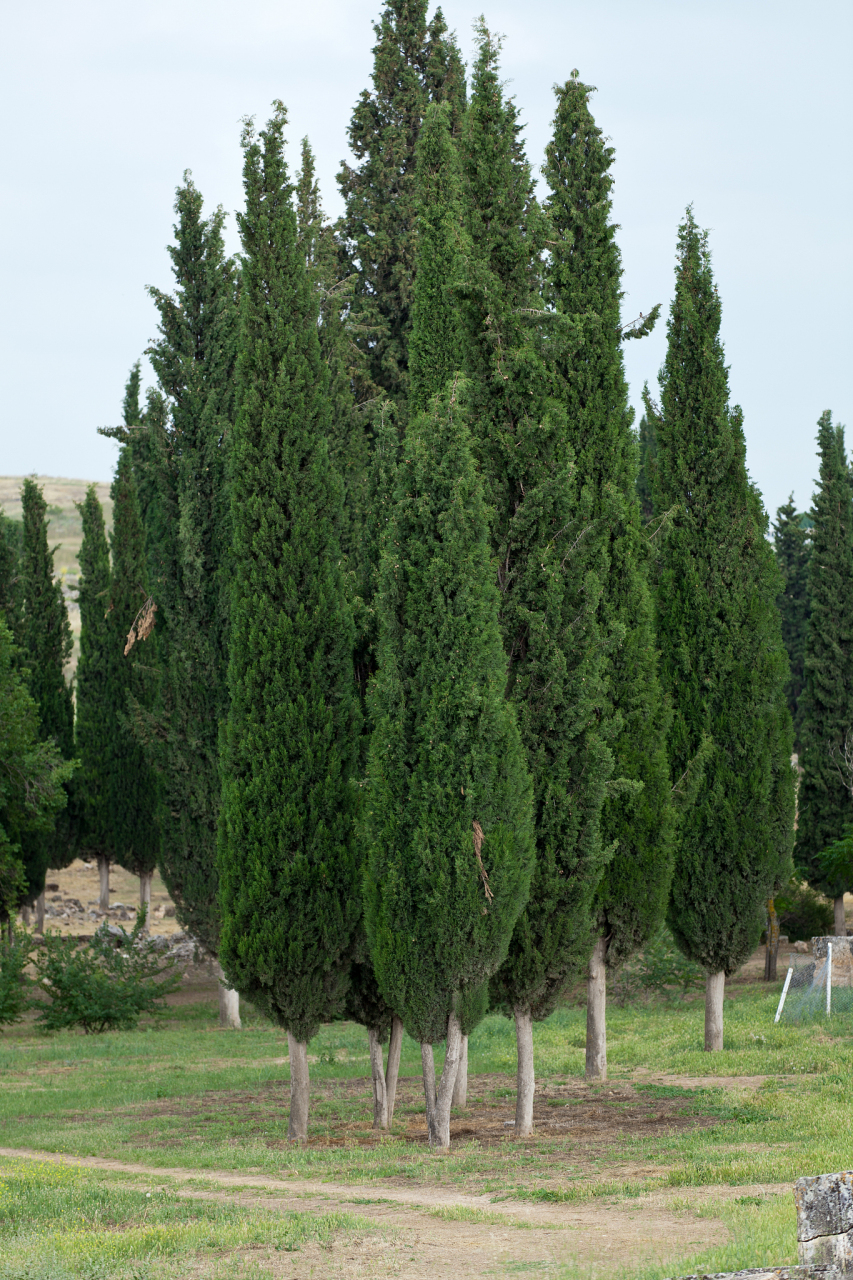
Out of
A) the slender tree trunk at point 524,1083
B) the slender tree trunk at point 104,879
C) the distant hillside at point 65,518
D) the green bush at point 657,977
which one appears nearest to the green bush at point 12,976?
the green bush at point 657,977

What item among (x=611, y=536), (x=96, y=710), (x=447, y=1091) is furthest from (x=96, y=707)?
(x=447, y=1091)

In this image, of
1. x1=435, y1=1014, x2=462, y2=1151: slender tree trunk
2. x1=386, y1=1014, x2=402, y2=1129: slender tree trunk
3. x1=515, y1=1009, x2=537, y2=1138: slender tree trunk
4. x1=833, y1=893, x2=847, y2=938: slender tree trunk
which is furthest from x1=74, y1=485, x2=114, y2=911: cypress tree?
x1=435, y1=1014, x2=462, y2=1151: slender tree trunk

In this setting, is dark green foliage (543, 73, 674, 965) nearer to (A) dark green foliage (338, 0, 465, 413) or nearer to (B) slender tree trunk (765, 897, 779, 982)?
(B) slender tree trunk (765, 897, 779, 982)

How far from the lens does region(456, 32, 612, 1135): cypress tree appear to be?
14250 mm

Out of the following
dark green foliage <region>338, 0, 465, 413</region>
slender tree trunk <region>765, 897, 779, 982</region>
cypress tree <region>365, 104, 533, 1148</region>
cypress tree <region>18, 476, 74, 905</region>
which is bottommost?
slender tree trunk <region>765, 897, 779, 982</region>

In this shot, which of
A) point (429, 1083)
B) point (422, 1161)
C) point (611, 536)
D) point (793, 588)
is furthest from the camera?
point (793, 588)

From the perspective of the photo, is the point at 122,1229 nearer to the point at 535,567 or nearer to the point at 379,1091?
the point at 379,1091

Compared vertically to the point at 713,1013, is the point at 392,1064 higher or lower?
higher

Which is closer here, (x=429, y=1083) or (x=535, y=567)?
(x=429, y=1083)

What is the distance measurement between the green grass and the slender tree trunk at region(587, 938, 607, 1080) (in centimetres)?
834

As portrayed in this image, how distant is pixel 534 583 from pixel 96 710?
93.2ft

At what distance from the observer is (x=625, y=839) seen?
1752 cm

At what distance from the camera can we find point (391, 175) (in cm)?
3550

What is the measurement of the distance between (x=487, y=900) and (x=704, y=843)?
789 cm
